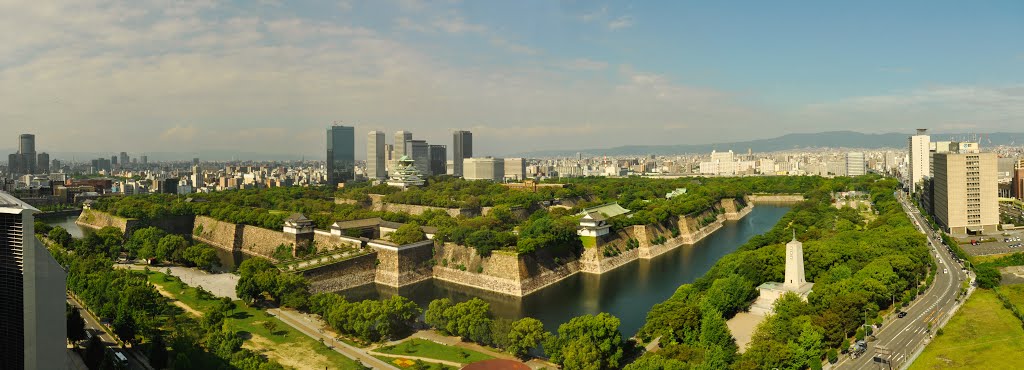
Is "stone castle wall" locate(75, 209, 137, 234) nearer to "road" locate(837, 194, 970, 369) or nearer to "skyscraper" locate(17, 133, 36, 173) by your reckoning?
"road" locate(837, 194, 970, 369)

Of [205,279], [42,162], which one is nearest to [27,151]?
[42,162]

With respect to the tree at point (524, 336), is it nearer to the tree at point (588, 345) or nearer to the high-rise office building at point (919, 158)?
the tree at point (588, 345)

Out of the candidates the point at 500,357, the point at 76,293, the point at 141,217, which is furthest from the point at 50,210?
the point at 500,357

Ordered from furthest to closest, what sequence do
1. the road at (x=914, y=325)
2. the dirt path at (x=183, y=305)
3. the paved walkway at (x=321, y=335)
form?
1. the dirt path at (x=183, y=305)
2. the paved walkway at (x=321, y=335)
3. the road at (x=914, y=325)

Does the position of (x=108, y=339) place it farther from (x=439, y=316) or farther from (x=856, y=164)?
(x=856, y=164)

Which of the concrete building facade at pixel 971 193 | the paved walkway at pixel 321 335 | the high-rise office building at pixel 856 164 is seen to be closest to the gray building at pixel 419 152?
the high-rise office building at pixel 856 164

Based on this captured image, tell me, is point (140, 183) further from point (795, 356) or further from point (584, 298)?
point (795, 356)
